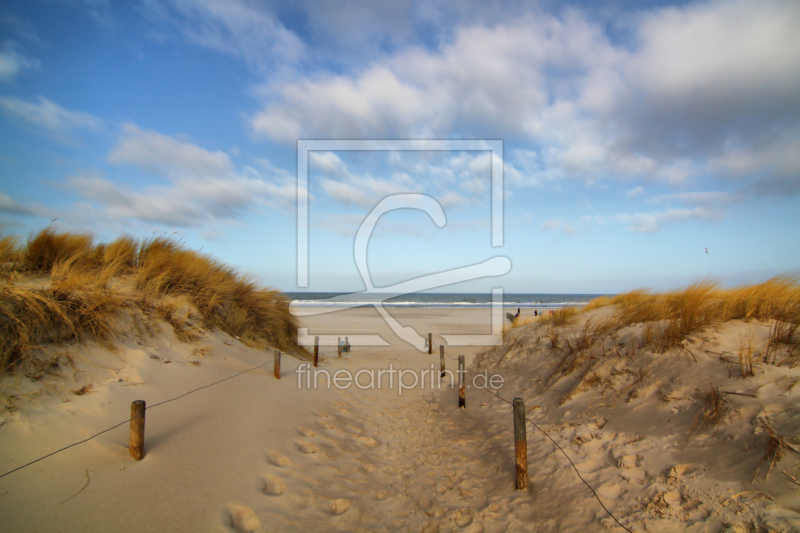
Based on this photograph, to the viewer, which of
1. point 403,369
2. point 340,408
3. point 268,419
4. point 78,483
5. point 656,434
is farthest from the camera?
point 403,369

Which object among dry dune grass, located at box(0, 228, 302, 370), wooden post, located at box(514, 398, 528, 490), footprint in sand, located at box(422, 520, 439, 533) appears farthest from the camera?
dry dune grass, located at box(0, 228, 302, 370)

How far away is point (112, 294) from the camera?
7719mm

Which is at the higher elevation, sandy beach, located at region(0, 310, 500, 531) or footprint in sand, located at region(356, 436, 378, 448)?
sandy beach, located at region(0, 310, 500, 531)

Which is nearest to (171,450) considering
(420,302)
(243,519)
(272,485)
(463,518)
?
(272,485)

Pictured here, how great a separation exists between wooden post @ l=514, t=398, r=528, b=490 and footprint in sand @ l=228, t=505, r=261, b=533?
3305 millimetres

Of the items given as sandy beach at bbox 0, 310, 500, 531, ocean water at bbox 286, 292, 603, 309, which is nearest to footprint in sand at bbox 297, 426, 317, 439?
sandy beach at bbox 0, 310, 500, 531

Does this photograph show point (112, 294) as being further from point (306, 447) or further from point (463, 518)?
point (463, 518)

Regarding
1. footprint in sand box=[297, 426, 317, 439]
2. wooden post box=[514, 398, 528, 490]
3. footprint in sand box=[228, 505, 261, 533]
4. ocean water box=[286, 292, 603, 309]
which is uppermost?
wooden post box=[514, 398, 528, 490]

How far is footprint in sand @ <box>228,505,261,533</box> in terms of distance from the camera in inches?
154

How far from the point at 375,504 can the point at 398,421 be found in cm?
374


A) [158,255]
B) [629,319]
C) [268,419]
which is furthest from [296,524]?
[158,255]

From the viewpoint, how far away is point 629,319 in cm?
809

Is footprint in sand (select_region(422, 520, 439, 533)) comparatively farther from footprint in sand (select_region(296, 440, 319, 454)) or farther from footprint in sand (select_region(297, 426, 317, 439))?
footprint in sand (select_region(297, 426, 317, 439))

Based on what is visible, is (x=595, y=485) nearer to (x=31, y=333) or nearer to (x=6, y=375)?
(x=6, y=375)
